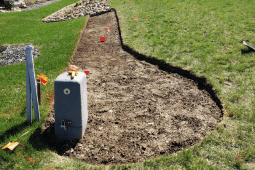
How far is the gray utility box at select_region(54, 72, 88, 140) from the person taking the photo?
318 cm

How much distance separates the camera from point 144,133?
13.0 feet

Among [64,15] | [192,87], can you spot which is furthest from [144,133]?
[64,15]

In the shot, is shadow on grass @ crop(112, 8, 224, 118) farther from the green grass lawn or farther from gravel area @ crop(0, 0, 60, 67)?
gravel area @ crop(0, 0, 60, 67)

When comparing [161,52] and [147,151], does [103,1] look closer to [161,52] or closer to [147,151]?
[161,52]

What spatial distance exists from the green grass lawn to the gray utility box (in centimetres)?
47

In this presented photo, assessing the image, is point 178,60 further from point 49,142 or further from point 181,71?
point 49,142

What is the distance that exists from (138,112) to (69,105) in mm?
1830

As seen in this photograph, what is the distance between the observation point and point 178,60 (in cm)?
663

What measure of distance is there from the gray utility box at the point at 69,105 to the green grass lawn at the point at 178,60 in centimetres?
47

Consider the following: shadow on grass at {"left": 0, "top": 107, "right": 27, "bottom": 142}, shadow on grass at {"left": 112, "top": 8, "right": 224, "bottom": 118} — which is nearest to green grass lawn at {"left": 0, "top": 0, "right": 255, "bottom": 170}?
shadow on grass at {"left": 0, "top": 107, "right": 27, "bottom": 142}

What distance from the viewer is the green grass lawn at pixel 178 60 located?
3194mm

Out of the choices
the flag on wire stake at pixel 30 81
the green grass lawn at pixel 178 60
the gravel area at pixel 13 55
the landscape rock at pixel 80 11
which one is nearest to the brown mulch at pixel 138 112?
the green grass lawn at pixel 178 60

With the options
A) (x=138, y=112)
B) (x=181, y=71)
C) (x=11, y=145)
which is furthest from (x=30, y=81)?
(x=181, y=71)

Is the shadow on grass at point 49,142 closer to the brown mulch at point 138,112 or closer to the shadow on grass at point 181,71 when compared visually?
the brown mulch at point 138,112
